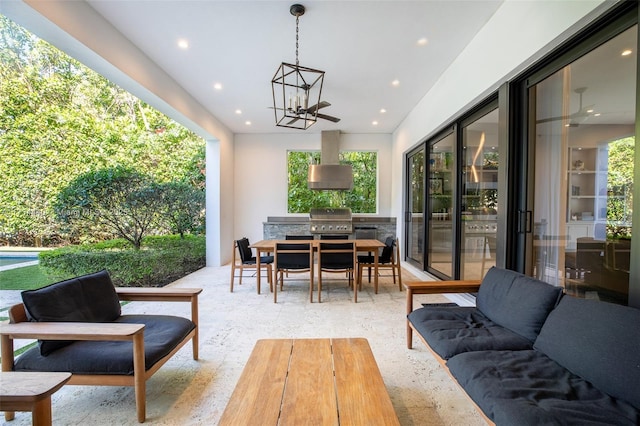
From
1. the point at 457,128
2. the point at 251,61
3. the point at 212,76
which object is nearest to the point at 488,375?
the point at 457,128

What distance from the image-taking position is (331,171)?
6.03 meters

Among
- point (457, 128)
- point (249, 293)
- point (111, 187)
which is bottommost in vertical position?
point (249, 293)

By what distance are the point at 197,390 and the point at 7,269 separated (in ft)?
10.8

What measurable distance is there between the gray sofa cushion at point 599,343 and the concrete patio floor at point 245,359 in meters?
0.61

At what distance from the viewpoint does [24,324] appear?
143cm

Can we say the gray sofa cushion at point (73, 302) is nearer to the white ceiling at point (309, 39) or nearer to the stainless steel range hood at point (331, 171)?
the white ceiling at point (309, 39)

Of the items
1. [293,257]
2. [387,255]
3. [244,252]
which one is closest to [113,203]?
[244,252]

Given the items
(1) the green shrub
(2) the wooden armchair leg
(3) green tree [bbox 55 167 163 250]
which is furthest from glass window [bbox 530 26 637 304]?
(3) green tree [bbox 55 167 163 250]

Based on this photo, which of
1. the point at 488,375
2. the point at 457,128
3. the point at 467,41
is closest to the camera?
the point at 488,375

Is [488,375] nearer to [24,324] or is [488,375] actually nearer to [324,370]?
[324,370]

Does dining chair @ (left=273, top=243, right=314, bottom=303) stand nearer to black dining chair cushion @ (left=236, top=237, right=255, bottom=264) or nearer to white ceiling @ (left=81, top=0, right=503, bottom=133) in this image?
black dining chair cushion @ (left=236, top=237, right=255, bottom=264)

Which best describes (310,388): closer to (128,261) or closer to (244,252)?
(244,252)

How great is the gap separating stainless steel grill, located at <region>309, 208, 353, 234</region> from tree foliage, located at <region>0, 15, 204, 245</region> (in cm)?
382

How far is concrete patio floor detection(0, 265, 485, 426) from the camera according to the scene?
5.08ft
